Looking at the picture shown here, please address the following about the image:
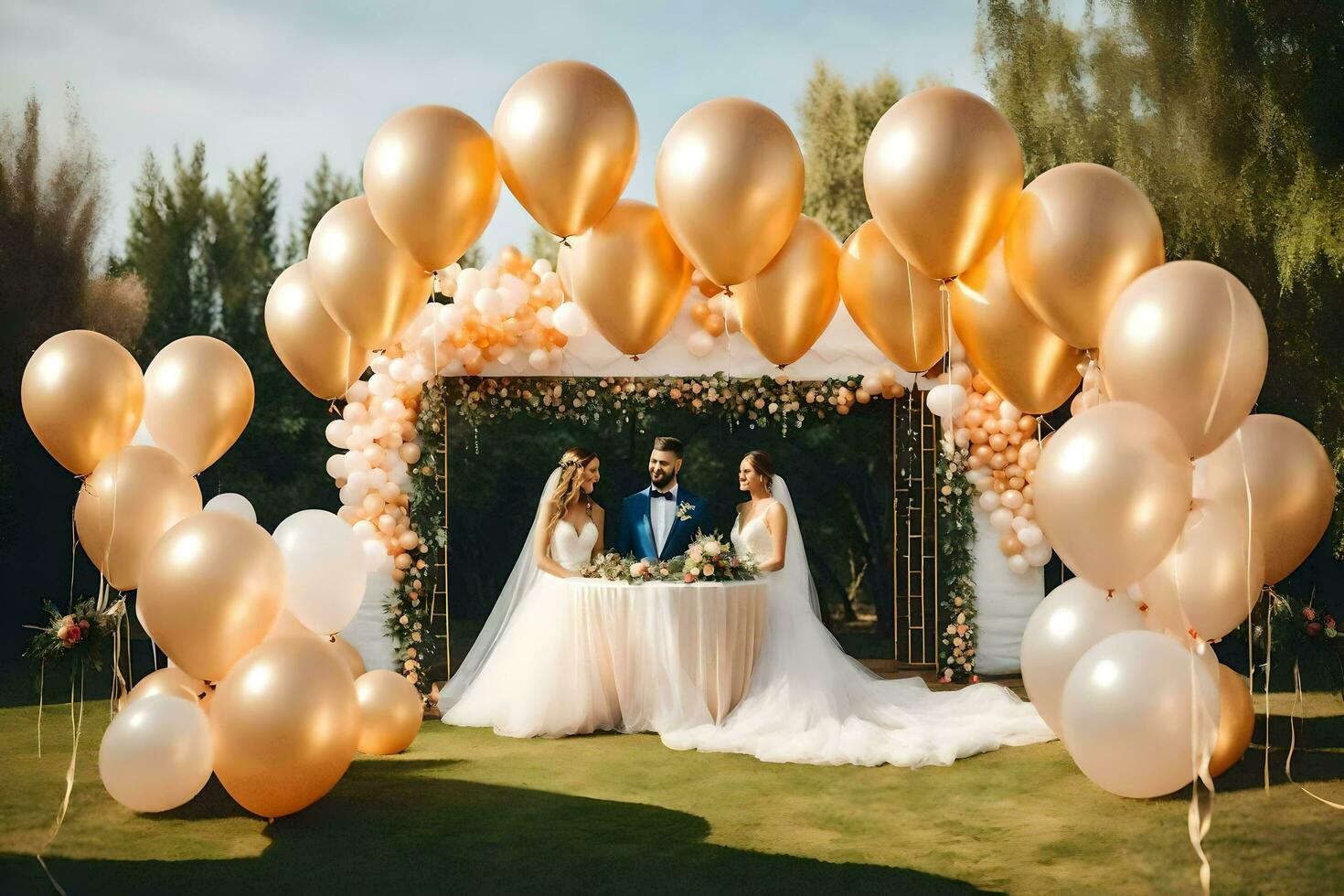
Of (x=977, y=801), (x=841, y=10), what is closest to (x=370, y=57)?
(x=841, y=10)

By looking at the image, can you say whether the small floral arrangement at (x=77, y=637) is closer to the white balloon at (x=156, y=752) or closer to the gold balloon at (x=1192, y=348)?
the white balloon at (x=156, y=752)

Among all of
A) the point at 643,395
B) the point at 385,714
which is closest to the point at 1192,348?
the point at 385,714

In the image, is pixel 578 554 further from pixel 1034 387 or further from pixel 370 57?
pixel 370 57

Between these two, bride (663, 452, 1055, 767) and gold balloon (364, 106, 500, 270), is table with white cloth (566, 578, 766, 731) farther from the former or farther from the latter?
gold balloon (364, 106, 500, 270)

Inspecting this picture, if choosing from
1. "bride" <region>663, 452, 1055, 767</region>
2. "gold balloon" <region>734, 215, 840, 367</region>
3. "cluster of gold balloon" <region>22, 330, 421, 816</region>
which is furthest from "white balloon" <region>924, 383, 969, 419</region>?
"cluster of gold balloon" <region>22, 330, 421, 816</region>

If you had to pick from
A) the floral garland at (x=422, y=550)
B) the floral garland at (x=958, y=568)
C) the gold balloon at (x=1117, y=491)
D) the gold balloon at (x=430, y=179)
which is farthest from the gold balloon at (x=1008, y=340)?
the floral garland at (x=422, y=550)

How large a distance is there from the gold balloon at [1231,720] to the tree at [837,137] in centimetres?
1202

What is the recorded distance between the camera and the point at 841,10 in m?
17.9

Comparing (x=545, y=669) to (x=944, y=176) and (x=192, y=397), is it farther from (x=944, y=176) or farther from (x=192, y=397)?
(x=944, y=176)

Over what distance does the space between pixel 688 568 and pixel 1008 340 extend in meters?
2.52

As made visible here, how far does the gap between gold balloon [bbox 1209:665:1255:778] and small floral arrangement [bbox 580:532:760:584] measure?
8.19 feet

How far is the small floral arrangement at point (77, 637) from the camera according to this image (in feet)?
17.1

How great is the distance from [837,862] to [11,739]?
471 centimetres

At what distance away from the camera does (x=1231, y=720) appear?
4945mm
